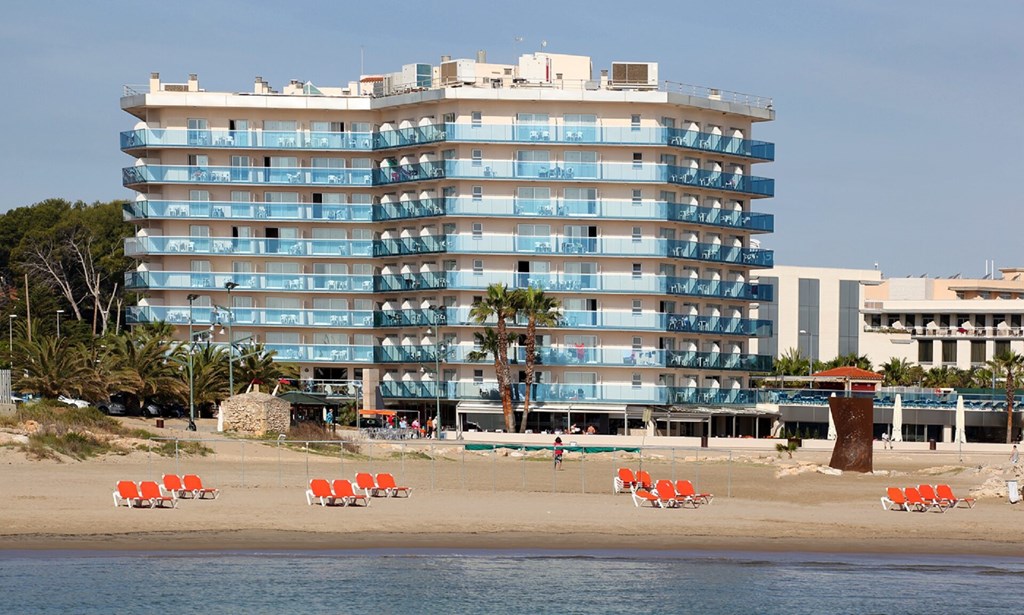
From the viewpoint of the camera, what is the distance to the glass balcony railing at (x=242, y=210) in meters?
98.4

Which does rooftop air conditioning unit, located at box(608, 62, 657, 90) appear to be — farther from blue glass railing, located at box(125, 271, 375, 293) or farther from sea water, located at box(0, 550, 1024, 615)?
sea water, located at box(0, 550, 1024, 615)

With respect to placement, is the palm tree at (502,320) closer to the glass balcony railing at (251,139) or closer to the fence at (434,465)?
the fence at (434,465)

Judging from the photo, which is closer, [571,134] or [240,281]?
[571,134]

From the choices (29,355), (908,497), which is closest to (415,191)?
(29,355)

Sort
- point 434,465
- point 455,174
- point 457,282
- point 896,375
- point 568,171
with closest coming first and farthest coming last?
point 434,465 → point 568,171 → point 455,174 → point 457,282 → point 896,375

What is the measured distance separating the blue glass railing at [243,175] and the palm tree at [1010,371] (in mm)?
41558

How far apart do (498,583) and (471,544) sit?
5.30 metres

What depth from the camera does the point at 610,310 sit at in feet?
311

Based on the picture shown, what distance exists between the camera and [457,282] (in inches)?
3733

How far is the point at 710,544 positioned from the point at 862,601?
758 centimetres

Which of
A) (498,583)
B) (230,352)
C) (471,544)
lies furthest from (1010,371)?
(498,583)

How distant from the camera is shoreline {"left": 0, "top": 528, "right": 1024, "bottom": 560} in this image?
129 feet

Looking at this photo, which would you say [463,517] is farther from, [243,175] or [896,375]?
[896,375]

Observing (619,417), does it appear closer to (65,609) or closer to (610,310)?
(610,310)
